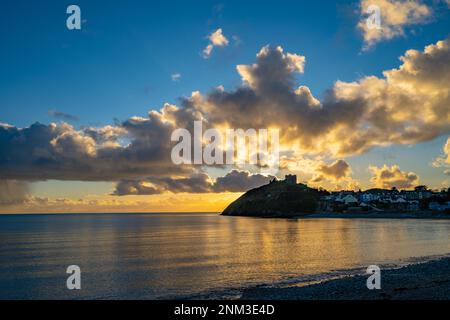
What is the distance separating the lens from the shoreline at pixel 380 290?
2802 cm

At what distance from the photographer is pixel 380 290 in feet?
99.7

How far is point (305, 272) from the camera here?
4472 centimetres

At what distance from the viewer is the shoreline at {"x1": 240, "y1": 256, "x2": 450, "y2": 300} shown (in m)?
28.0
